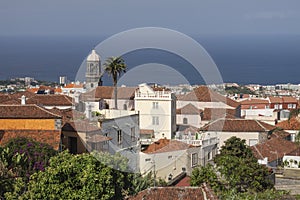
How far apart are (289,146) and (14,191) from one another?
15.3 m

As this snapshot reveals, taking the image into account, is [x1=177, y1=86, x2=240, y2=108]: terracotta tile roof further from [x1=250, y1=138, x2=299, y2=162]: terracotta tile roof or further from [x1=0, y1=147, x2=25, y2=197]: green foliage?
[x1=0, y1=147, x2=25, y2=197]: green foliage

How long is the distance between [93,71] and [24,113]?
1527 cm

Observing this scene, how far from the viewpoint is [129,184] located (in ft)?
53.2

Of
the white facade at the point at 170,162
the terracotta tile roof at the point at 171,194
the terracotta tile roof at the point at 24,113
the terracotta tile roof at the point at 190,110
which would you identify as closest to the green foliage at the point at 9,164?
the terracotta tile roof at the point at 171,194

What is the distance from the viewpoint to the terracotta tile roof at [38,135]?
1938 cm

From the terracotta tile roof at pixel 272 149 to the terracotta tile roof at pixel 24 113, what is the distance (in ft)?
26.8

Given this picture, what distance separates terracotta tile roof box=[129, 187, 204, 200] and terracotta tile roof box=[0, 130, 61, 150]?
5.16 m

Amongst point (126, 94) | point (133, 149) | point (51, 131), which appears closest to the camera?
point (51, 131)

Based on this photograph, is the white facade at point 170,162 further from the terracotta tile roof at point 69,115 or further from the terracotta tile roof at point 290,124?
the terracotta tile roof at point 290,124

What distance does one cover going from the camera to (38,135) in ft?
65.0

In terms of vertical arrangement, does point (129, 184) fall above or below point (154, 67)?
below

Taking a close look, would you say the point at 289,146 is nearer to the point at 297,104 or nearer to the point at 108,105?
the point at 108,105

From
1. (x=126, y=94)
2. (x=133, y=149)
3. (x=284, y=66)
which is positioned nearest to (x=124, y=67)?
(x=126, y=94)

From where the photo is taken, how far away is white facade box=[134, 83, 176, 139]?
84.8 ft
